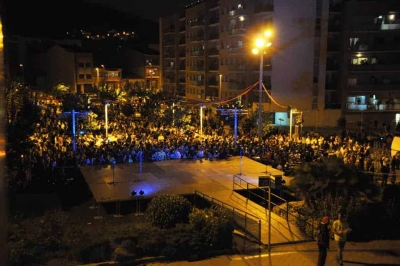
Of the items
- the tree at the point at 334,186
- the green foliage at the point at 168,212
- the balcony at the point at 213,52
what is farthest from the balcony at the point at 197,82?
the tree at the point at 334,186

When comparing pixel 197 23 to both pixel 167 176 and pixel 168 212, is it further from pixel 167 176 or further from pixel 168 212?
pixel 168 212

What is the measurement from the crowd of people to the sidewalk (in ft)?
24.2

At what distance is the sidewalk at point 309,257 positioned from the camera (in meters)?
10.4

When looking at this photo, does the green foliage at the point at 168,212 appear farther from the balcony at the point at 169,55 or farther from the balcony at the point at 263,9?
the balcony at the point at 169,55

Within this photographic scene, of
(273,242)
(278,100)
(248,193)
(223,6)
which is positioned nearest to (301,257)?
(273,242)

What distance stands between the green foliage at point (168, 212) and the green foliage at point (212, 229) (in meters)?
0.67

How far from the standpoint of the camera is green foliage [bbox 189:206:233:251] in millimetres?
10781

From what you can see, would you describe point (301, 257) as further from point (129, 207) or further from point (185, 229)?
point (129, 207)

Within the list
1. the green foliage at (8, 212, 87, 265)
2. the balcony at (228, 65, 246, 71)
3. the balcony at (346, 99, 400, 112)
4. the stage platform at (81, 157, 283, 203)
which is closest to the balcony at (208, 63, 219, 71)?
the balcony at (228, 65, 246, 71)

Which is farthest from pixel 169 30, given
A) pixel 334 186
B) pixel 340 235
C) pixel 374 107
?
pixel 340 235

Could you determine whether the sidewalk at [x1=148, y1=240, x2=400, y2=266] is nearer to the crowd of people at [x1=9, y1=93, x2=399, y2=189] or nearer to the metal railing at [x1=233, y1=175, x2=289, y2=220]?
the metal railing at [x1=233, y1=175, x2=289, y2=220]

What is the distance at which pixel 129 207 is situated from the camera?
53.9 ft

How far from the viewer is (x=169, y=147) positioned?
81.9 feet

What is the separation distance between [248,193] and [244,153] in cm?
777
